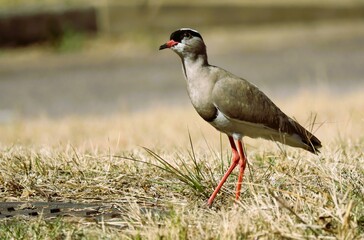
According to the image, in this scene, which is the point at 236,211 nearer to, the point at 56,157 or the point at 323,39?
the point at 56,157

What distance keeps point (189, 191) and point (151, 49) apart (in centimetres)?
1011

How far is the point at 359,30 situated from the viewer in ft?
53.2

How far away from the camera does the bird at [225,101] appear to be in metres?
5.11

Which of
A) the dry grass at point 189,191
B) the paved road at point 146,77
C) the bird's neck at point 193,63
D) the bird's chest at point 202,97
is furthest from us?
the paved road at point 146,77

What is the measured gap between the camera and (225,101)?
201 inches

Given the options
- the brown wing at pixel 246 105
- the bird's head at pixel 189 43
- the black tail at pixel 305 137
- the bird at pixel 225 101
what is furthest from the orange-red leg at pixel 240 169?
the bird's head at pixel 189 43

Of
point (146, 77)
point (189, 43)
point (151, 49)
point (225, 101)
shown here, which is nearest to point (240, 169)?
point (225, 101)

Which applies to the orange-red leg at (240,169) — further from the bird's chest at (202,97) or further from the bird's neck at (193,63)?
the bird's neck at (193,63)

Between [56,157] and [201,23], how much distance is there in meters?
10.4

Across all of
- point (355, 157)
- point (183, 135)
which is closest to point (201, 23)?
point (183, 135)

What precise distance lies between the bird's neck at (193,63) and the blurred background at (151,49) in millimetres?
6201

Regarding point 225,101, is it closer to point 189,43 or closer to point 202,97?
point 202,97

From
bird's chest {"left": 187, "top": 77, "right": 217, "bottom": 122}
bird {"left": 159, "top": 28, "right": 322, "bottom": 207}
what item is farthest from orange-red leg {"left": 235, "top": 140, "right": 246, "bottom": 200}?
bird's chest {"left": 187, "top": 77, "right": 217, "bottom": 122}

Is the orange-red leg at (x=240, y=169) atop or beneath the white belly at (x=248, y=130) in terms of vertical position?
beneath
